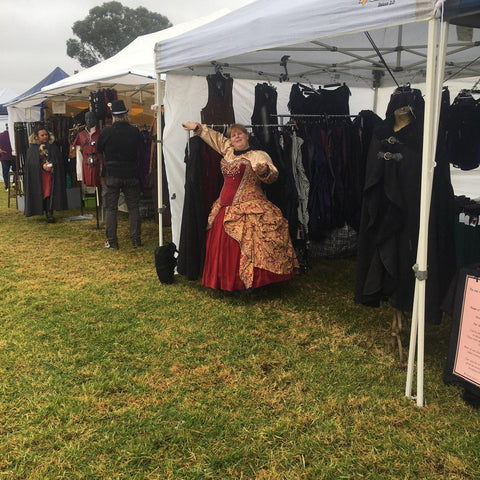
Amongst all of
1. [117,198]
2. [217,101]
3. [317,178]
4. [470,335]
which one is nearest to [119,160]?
[117,198]

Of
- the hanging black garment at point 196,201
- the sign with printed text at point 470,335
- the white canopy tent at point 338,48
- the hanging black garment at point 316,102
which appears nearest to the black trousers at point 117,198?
the white canopy tent at point 338,48

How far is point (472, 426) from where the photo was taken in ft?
7.27

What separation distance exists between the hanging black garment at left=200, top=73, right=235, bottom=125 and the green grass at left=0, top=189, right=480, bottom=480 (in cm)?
156

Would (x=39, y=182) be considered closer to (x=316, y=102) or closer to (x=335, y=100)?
(x=316, y=102)

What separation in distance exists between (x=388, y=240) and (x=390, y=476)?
1.22 metres

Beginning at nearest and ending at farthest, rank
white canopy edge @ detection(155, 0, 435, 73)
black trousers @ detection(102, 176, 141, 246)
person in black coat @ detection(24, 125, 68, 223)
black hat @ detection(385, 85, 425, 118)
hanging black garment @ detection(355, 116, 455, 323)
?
white canopy edge @ detection(155, 0, 435, 73)
hanging black garment @ detection(355, 116, 455, 323)
black hat @ detection(385, 85, 425, 118)
black trousers @ detection(102, 176, 141, 246)
person in black coat @ detection(24, 125, 68, 223)

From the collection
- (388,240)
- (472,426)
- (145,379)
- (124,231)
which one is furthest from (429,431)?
(124,231)

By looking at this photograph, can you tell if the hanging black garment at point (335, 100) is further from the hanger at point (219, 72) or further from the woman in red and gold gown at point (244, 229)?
the woman in red and gold gown at point (244, 229)

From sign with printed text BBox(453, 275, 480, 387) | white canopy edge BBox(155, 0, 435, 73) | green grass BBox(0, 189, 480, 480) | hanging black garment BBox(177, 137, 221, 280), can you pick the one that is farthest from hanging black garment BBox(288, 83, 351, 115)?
sign with printed text BBox(453, 275, 480, 387)

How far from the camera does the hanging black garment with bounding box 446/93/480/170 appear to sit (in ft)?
12.2

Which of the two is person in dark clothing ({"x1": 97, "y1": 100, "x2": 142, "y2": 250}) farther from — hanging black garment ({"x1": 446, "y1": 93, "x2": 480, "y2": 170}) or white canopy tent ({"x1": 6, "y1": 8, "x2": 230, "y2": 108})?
hanging black garment ({"x1": 446, "y1": 93, "x2": 480, "y2": 170})

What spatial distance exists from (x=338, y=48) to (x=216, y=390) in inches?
120

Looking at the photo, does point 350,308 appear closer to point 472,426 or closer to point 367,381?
point 367,381

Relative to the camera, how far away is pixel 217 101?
421cm
